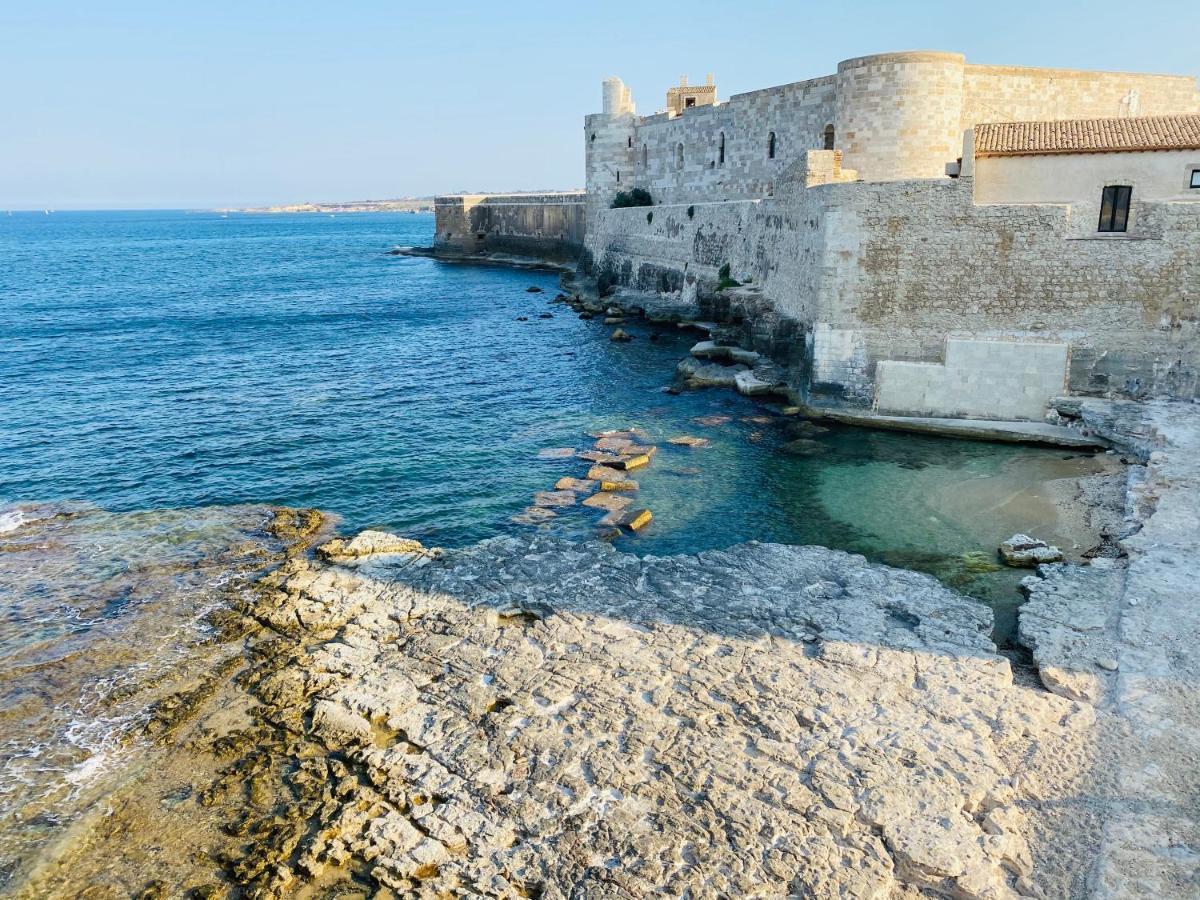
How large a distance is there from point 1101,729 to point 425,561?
8529 millimetres

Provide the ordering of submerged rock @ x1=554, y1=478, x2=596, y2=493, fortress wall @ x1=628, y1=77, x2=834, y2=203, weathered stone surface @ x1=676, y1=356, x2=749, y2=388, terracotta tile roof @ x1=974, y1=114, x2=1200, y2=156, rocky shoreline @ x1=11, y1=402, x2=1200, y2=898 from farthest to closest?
1. fortress wall @ x1=628, y1=77, x2=834, y2=203
2. weathered stone surface @ x1=676, y1=356, x2=749, y2=388
3. terracotta tile roof @ x1=974, y1=114, x2=1200, y2=156
4. submerged rock @ x1=554, y1=478, x2=596, y2=493
5. rocky shoreline @ x1=11, y1=402, x2=1200, y2=898

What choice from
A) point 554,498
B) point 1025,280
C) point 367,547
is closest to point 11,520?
point 367,547

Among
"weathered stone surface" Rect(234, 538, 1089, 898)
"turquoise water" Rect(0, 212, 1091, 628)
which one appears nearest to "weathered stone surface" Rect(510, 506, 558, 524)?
"turquoise water" Rect(0, 212, 1091, 628)

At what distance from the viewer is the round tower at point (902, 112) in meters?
20.8

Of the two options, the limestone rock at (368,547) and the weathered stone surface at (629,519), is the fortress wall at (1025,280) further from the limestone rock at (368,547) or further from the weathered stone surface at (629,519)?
the limestone rock at (368,547)

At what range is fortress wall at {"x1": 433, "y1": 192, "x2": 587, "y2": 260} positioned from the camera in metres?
54.8

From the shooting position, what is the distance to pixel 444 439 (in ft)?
61.9

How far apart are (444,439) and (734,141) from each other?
21.1 meters

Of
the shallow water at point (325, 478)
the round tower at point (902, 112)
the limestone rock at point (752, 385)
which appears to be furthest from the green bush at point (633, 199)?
the limestone rock at point (752, 385)

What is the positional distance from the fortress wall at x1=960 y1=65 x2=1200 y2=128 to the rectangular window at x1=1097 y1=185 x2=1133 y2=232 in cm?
878

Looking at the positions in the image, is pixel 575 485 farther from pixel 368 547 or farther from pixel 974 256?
pixel 974 256

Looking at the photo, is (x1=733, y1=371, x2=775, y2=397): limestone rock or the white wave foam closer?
the white wave foam

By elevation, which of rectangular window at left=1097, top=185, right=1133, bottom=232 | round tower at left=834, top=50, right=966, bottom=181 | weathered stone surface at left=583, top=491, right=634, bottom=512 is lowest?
weathered stone surface at left=583, top=491, right=634, bottom=512

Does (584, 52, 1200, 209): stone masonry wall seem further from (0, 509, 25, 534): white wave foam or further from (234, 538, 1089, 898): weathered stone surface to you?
(0, 509, 25, 534): white wave foam
